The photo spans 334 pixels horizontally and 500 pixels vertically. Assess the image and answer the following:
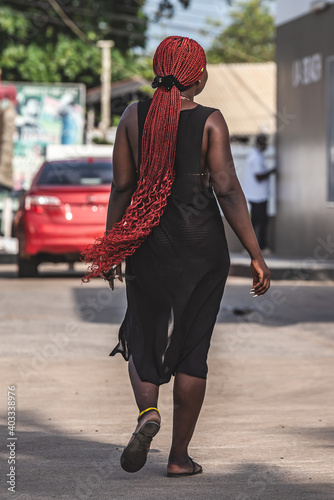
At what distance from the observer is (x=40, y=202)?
49.7 ft

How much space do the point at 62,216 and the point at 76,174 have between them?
81 cm

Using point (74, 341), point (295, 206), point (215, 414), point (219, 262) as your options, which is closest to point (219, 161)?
point (219, 262)

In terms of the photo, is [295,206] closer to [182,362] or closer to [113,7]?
[182,362]

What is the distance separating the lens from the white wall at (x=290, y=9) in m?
18.7

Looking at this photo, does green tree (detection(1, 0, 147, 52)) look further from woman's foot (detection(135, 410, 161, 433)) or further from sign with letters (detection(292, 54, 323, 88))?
woman's foot (detection(135, 410, 161, 433))

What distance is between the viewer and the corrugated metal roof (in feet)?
115

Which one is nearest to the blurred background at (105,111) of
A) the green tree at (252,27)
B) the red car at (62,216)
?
the red car at (62,216)

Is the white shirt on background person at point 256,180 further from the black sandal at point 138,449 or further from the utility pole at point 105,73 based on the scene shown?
the utility pole at point 105,73

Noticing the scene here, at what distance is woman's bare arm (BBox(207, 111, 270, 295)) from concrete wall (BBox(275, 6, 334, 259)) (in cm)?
1284

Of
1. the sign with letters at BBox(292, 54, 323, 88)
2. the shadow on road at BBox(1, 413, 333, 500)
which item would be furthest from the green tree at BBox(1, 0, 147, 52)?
the shadow on road at BBox(1, 413, 333, 500)

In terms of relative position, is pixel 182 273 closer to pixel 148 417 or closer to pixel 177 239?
pixel 177 239

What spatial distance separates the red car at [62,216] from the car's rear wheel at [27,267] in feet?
0.86

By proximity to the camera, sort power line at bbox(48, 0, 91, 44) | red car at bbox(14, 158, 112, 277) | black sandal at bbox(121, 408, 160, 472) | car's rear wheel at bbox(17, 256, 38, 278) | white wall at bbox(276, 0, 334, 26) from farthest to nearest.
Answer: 1. power line at bbox(48, 0, 91, 44)
2. white wall at bbox(276, 0, 334, 26)
3. car's rear wheel at bbox(17, 256, 38, 278)
4. red car at bbox(14, 158, 112, 277)
5. black sandal at bbox(121, 408, 160, 472)

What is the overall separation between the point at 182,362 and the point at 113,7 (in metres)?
34.1
